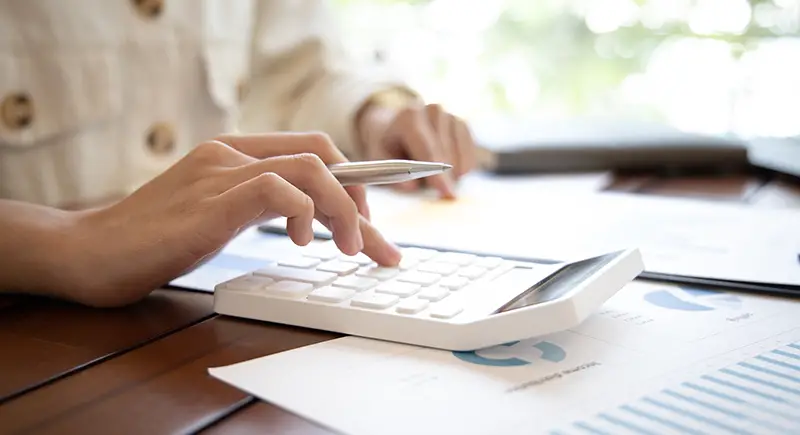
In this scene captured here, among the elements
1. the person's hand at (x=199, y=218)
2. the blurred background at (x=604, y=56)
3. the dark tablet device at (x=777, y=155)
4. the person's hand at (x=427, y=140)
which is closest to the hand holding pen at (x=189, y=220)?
the person's hand at (x=199, y=218)

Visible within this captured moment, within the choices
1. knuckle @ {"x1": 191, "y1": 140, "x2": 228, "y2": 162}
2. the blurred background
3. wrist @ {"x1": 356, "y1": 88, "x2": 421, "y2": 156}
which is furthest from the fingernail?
the blurred background

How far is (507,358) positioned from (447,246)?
0.24 metres

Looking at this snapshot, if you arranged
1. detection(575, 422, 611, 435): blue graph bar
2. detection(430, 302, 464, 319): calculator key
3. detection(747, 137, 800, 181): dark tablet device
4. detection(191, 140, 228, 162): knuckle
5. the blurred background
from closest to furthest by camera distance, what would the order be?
detection(575, 422, 611, 435): blue graph bar, detection(430, 302, 464, 319): calculator key, detection(191, 140, 228, 162): knuckle, detection(747, 137, 800, 181): dark tablet device, the blurred background

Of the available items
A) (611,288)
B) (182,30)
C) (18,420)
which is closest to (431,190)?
(182,30)

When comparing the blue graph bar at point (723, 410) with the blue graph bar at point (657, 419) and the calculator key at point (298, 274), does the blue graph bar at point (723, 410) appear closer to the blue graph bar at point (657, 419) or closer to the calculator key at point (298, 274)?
the blue graph bar at point (657, 419)

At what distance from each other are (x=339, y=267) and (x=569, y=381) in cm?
19

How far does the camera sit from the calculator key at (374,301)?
1.38 ft

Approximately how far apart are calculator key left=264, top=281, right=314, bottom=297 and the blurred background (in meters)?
1.62

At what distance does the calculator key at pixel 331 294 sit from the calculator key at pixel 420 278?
0.12 ft

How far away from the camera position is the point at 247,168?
0.48 m

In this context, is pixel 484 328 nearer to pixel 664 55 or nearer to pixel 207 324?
pixel 207 324

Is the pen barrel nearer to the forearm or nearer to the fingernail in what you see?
the fingernail

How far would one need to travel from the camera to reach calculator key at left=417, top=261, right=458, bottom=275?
0.48 metres

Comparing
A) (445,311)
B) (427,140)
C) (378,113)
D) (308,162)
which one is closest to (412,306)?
(445,311)
